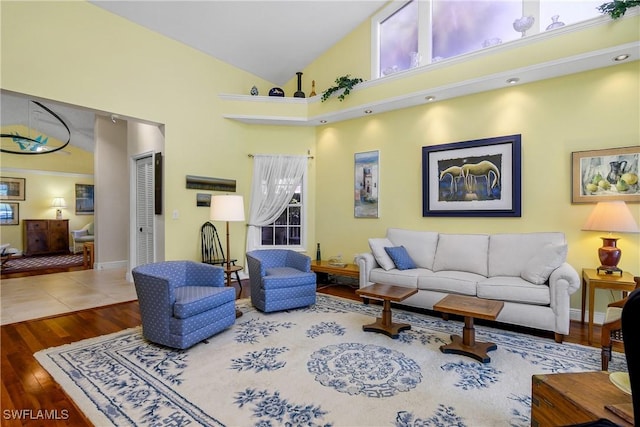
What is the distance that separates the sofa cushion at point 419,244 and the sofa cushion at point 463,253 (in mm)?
87

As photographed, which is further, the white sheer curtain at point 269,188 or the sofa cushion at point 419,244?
the white sheer curtain at point 269,188

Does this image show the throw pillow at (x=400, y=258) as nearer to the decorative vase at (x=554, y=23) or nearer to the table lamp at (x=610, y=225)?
the table lamp at (x=610, y=225)

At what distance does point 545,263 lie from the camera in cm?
321

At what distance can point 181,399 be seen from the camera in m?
2.02

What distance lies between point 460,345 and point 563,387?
1252mm

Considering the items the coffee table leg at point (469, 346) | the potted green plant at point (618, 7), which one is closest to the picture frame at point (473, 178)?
the potted green plant at point (618, 7)

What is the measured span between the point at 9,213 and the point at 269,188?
8.31m

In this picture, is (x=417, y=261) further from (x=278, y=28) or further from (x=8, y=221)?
(x=8, y=221)

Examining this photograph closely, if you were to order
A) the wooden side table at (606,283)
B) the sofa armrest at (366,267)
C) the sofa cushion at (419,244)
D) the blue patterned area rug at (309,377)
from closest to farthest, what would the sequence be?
the blue patterned area rug at (309,377)
the wooden side table at (606,283)
the sofa armrest at (366,267)
the sofa cushion at (419,244)

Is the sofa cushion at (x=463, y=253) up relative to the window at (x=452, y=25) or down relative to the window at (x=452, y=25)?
down

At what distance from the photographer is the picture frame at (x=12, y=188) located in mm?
8445

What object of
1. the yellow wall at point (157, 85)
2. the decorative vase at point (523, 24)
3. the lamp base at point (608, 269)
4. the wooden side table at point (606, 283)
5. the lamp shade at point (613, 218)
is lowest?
the wooden side table at point (606, 283)

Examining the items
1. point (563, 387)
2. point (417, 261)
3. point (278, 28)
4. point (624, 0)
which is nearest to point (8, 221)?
point (278, 28)

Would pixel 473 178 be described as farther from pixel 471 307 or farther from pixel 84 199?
pixel 84 199
